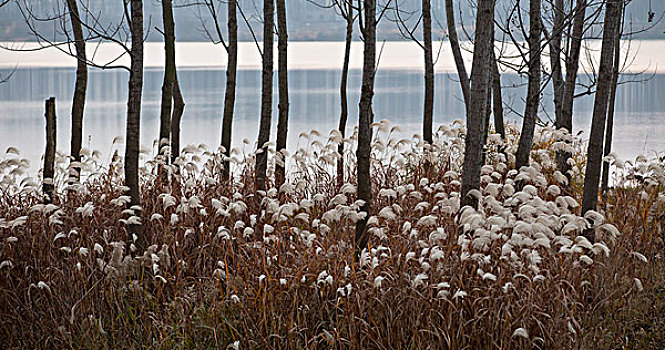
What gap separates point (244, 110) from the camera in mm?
15609

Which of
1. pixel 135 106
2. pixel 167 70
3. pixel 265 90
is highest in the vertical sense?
pixel 167 70

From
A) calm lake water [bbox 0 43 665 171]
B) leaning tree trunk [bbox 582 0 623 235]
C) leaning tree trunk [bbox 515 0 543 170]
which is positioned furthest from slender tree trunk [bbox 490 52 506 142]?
leaning tree trunk [bbox 582 0 623 235]

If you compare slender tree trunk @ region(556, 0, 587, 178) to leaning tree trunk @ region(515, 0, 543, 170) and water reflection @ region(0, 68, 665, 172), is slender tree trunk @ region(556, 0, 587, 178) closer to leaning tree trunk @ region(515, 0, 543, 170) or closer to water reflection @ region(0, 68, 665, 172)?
leaning tree trunk @ region(515, 0, 543, 170)

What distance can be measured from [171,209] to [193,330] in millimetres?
1590

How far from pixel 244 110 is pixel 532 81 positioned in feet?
37.0

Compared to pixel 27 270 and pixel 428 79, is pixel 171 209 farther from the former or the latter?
pixel 428 79

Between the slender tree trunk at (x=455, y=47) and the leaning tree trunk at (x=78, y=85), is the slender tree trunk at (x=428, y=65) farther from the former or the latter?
the leaning tree trunk at (x=78, y=85)

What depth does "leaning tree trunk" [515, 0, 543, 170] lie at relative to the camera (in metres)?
4.68

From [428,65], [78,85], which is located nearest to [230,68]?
[78,85]

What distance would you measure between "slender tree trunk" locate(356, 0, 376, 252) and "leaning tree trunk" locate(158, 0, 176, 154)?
1931 millimetres

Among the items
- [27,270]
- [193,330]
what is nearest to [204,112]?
[27,270]

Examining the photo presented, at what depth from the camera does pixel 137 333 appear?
139 inches

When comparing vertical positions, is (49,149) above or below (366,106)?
below

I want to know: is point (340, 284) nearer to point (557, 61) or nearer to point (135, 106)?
point (135, 106)
